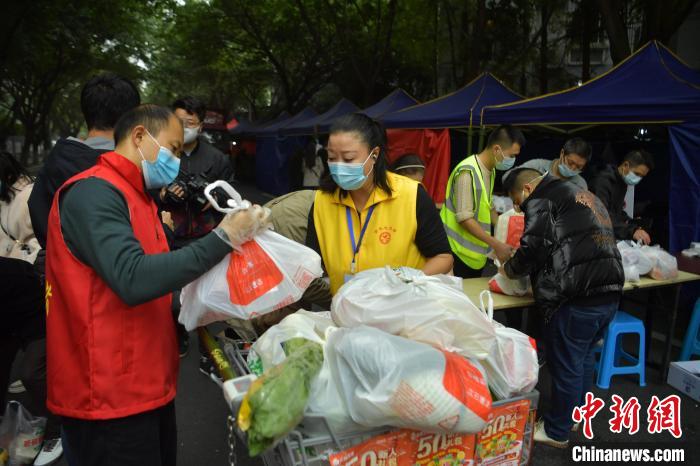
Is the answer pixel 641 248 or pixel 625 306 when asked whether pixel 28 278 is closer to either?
pixel 641 248

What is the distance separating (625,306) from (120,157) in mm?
5996

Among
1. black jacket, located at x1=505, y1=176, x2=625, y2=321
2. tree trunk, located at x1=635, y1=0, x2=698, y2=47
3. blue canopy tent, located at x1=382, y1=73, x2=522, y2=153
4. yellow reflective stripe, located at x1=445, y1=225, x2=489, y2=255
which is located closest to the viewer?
black jacket, located at x1=505, y1=176, x2=625, y2=321

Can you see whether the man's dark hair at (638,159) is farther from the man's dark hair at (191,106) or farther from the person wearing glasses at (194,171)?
the man's dark hair at (191,106)

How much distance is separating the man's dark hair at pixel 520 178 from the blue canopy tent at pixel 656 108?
229 cm

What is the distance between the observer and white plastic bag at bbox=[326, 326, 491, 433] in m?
1.15

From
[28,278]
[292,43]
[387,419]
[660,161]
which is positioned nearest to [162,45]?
[292,43]

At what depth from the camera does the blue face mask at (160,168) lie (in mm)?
1517

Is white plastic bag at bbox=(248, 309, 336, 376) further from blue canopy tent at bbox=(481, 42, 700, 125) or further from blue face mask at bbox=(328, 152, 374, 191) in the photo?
blue canopy tent at bbox=(481, 42, 700, 125)

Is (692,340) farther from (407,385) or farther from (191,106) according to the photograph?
(191,106)

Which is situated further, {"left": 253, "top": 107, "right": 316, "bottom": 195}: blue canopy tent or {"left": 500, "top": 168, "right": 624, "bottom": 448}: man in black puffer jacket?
{"left": 253, "top": 107, "right": 316, "bottom": 195}: blue canopy tent

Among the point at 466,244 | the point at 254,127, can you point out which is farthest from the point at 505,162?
the point at 254,127

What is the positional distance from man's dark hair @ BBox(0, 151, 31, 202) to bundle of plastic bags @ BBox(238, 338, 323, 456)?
2933 millimetres

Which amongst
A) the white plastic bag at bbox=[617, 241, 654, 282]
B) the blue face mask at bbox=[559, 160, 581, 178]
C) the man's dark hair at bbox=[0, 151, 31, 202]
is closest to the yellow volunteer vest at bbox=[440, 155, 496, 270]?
the blue face mask at bbox=[559, 160, 581, 178]

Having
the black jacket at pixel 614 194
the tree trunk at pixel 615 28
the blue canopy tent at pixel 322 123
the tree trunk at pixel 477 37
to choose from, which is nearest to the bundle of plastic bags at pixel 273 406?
the black jacket at pixel 614 194
